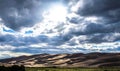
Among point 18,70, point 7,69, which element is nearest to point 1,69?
point 7,69

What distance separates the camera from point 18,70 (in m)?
131

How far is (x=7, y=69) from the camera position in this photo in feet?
406

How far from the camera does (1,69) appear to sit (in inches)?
4744

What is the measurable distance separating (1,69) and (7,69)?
401 cm

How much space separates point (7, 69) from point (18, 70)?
8.64 meters

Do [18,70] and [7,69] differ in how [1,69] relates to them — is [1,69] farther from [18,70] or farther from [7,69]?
[18,70]

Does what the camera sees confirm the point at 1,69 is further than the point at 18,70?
No

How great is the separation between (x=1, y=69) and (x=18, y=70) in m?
12.6
